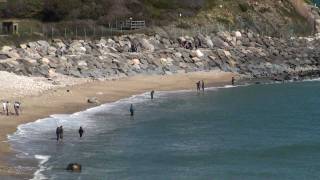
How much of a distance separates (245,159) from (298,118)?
16.8 meters

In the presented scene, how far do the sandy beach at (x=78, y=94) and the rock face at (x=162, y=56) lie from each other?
1.87 metres

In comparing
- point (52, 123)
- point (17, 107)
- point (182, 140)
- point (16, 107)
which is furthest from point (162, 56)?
point (182, 140)

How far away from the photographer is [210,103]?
6266 centimetres

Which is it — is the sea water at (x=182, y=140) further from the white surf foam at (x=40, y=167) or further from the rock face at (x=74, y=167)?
the rock face at (x=74, y=167)

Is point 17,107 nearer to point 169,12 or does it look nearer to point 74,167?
point 74,167

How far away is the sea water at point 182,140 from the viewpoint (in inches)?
1441

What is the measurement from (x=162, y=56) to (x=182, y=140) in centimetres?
3336

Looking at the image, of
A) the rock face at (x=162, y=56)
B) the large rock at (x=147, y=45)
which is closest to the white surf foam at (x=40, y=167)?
the rock face at (x=162, y=56)

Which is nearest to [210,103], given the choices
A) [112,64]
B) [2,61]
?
[112,64]

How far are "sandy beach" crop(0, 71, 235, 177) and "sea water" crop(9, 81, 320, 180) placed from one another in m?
1.07

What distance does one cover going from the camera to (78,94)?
198 ft

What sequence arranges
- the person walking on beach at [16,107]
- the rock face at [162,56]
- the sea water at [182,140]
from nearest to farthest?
the sea water at [182,140], the person walking on beach at [16,107], the rock face at [162,56]

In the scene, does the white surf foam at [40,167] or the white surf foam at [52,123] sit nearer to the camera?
the white surf foam at [40,167]

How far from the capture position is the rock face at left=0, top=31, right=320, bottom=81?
7006 centimetres
